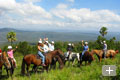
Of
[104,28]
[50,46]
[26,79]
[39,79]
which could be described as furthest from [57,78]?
[104,28]

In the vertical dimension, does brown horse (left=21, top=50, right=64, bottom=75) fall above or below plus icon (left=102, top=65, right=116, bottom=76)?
below

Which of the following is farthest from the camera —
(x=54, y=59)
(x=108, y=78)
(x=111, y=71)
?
(x=54, y=59)

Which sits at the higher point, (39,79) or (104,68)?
(104,68)

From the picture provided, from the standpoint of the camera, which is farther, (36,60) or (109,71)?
(36,60)

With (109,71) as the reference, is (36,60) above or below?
below

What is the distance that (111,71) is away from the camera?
486cm

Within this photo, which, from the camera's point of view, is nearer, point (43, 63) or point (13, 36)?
point (43, 63)

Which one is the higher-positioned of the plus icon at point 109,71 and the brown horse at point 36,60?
the plus icon at point 109,71

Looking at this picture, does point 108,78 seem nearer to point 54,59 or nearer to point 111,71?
point 111,71

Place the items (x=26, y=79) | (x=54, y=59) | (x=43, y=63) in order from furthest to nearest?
(x=54, y=59) → (x=43, y=63) → (x=26, y=79)

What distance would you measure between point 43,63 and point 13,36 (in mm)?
59475

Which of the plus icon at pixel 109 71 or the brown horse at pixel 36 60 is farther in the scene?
the brown horse at pixel 36 60

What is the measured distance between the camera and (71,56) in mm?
14555

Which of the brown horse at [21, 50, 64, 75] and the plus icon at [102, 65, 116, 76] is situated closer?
the plus icon at [102, 65, 116, 76]
